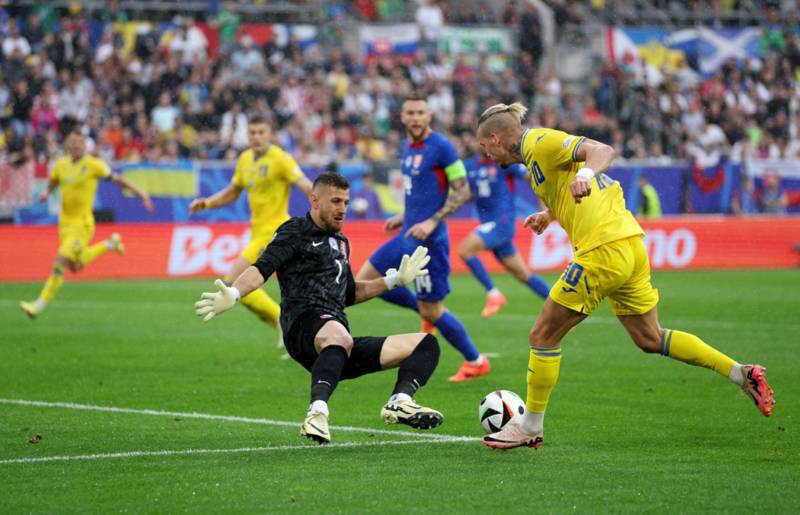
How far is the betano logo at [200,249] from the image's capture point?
24.3m

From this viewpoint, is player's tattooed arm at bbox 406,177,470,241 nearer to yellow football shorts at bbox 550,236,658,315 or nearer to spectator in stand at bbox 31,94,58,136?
yellow football shorts at bbox 550,236,658,315

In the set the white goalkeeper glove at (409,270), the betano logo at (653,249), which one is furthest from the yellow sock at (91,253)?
the white goalkeeper glove at (409,270)

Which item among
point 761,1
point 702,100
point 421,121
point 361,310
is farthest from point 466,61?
point 421,121

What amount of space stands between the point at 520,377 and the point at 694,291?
10159 millimetres

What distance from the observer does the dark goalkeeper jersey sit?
8.14 metres

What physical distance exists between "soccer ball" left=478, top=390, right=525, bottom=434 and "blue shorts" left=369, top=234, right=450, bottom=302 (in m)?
3.25

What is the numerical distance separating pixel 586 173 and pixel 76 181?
12.3m

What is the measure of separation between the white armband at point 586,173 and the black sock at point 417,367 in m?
1.56

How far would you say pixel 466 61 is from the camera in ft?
119

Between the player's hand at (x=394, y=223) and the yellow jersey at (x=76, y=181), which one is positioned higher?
the player's hand at (x=394, y=223)

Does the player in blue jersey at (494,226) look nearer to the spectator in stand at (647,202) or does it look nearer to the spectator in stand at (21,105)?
the spectator in stand at (21,105)

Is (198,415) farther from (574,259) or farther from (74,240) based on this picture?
(74,240)

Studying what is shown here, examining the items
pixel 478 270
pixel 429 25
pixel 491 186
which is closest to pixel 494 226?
pixel 491 186

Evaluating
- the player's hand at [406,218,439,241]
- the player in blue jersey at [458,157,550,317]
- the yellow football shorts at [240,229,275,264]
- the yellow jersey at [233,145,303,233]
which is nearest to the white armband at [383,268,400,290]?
the player's hand at [406,218,439,241]
